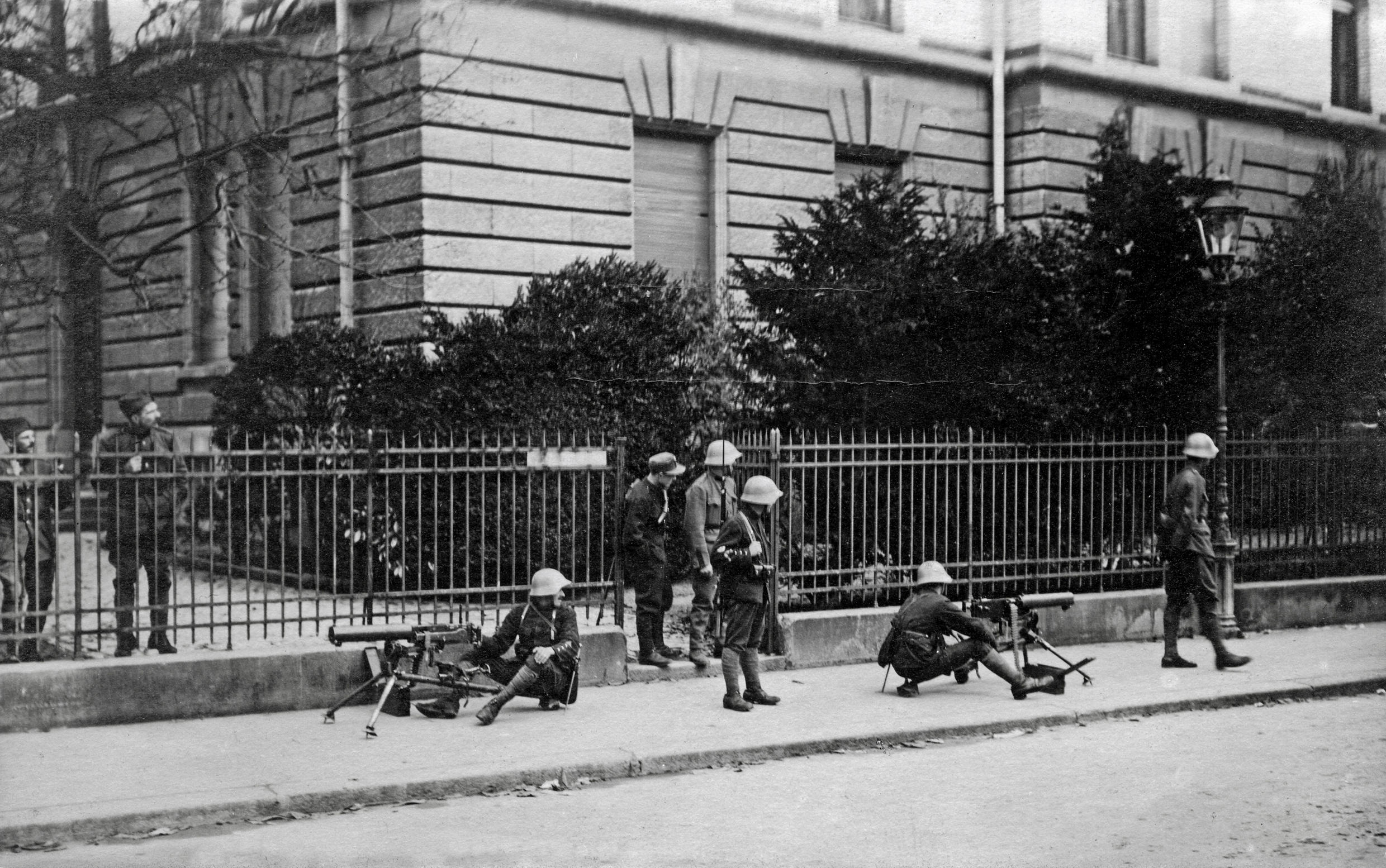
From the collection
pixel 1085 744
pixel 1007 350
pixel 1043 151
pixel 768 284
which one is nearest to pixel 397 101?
pixel 768 284

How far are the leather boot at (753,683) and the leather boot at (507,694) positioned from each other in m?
1.53

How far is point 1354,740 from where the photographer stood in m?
9.20

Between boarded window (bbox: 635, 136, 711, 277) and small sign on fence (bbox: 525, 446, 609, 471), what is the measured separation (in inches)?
295

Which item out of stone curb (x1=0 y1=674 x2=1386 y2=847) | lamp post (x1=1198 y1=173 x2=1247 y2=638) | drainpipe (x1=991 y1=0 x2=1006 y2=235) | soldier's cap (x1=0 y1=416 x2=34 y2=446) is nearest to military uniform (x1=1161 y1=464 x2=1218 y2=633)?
stone curb (x1=0 y1=674 x2=1386 y2=847)

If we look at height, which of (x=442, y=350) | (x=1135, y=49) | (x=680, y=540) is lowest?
(x=680, y=540)

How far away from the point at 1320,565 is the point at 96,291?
16.2 m

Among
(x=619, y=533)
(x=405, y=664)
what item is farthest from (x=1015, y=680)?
(x=405, y=664)

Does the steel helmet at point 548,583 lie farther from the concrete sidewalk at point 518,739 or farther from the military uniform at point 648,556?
the military uniform at point 648,556

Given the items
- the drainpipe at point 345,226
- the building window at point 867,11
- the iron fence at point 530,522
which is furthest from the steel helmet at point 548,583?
the building window at point 867,11

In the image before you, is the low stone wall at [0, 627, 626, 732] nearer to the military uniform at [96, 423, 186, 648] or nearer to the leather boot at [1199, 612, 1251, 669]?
the military uniform at [96, 423, 186, 648]

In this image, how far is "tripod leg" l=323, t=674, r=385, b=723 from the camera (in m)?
9.19

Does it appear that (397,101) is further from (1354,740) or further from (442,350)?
(1354,740)

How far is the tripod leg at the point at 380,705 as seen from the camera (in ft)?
28.7

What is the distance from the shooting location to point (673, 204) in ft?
62.0
